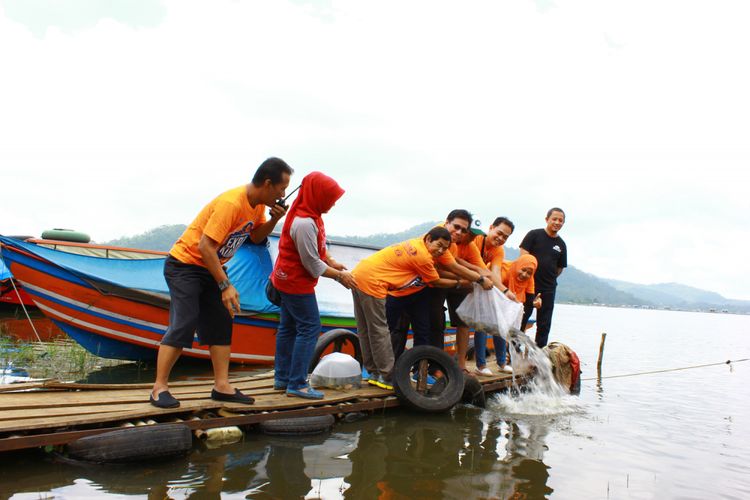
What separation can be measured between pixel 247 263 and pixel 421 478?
6.11m

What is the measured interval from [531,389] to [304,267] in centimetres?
429

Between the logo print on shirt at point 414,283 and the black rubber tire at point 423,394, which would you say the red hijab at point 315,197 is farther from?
the black rubber tire at point 423,394

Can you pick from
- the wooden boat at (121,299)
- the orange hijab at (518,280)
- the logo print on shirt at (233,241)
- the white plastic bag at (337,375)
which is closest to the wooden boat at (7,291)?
the wooden boat at (121,299)

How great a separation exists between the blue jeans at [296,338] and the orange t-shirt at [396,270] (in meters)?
0.88

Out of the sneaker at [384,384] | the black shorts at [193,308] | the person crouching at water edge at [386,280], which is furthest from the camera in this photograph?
the sneaker at [384,384]

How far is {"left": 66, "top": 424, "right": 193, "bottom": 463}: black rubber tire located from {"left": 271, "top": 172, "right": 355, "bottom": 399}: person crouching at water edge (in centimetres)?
143

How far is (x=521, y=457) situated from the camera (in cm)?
482

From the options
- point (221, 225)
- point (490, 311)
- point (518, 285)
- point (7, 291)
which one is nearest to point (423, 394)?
point (490, 311)

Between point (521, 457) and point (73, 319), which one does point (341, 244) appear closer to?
point (73, 319)

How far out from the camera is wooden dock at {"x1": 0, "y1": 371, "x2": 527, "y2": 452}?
11.7ft

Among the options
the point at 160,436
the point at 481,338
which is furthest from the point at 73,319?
the point at 481,338

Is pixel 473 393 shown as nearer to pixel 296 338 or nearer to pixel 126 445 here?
pixel 296 338

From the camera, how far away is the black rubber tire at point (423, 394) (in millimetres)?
5820

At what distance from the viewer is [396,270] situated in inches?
230
